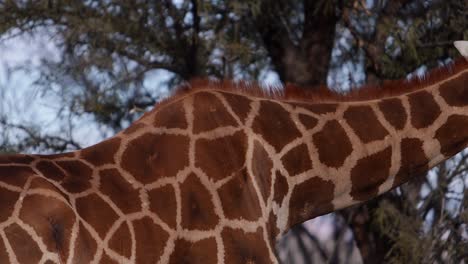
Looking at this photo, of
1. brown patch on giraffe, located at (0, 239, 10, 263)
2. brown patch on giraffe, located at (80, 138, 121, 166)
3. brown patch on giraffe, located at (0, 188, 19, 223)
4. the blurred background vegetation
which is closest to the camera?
brown patch on giraffe, located at (0, 239, 10, 263)

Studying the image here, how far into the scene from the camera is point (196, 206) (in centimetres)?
482

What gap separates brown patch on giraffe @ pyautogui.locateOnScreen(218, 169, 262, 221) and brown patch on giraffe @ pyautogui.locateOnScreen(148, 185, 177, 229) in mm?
253

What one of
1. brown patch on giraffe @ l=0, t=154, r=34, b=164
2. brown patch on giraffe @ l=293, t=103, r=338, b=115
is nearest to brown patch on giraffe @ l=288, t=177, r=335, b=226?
brown patch on giraffe @ l=293, t=103, r=338, b=115

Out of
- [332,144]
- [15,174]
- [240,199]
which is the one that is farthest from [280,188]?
[15,174]

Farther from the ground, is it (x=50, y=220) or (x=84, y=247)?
(x=50, y=220)

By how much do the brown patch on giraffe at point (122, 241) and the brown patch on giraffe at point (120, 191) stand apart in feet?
0.31

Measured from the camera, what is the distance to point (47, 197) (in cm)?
443

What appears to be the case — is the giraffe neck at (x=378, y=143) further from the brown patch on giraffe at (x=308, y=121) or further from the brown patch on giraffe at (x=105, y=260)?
the brown patch on giraffe at (x=105, y=260)

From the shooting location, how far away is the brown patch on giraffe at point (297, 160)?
5.17m

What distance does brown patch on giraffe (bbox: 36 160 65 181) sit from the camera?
4.59 metres

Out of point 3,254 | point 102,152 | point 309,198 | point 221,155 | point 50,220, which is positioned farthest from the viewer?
point 309,198

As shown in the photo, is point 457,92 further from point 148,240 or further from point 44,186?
point 44,186

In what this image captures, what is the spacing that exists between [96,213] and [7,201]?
0.40 meters

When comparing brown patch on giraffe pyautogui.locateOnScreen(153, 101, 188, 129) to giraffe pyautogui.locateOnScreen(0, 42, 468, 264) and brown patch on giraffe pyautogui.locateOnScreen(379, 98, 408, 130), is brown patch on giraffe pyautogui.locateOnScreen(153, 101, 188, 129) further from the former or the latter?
brown patch on giraffe pyautogui.locateOnScreen(379, 98, 408, 130)
